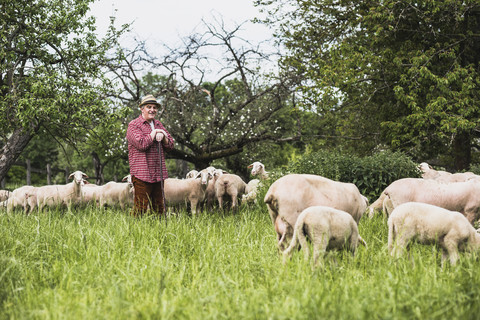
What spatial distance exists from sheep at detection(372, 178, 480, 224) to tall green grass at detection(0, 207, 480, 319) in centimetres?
158

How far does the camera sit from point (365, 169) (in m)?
9.45

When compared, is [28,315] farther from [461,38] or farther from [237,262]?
A: [461,38]

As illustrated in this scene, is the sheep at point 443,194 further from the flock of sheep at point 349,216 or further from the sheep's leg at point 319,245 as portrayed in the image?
the sheep's leg at point 319,245

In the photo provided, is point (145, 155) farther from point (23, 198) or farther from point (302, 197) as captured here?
point (23, 198)

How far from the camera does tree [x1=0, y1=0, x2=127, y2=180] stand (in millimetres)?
9195

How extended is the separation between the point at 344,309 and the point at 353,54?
40.9 feet

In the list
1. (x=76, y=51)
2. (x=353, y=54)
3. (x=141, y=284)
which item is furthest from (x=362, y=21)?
(x=141, y=284)

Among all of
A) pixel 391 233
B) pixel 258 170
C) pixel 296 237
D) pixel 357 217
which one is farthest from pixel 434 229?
pixel 258 170

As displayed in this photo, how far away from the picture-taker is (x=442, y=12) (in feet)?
42.3

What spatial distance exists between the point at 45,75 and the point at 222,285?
808cm

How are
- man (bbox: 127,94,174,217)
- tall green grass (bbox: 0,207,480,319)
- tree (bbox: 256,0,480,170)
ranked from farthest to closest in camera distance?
tree (bbox: 256,0,480,170) < man (bbox: 127,94,174,217) < tall green grass (bbox: 0,207,480,319)

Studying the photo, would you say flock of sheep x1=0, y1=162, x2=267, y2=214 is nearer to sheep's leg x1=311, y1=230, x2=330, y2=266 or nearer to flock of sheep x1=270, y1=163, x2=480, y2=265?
flock of sheep x1=270, y1=163, x2=480, y2=265

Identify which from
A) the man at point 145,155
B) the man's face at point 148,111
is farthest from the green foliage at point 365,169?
the man's face at point 148,111

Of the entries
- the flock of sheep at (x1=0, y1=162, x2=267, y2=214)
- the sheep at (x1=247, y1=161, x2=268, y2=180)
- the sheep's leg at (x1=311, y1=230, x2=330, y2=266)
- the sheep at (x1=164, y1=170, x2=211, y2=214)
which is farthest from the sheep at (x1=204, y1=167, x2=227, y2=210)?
the sheep's leg at (x1=311, y1=230, x2=330, y2=266)
